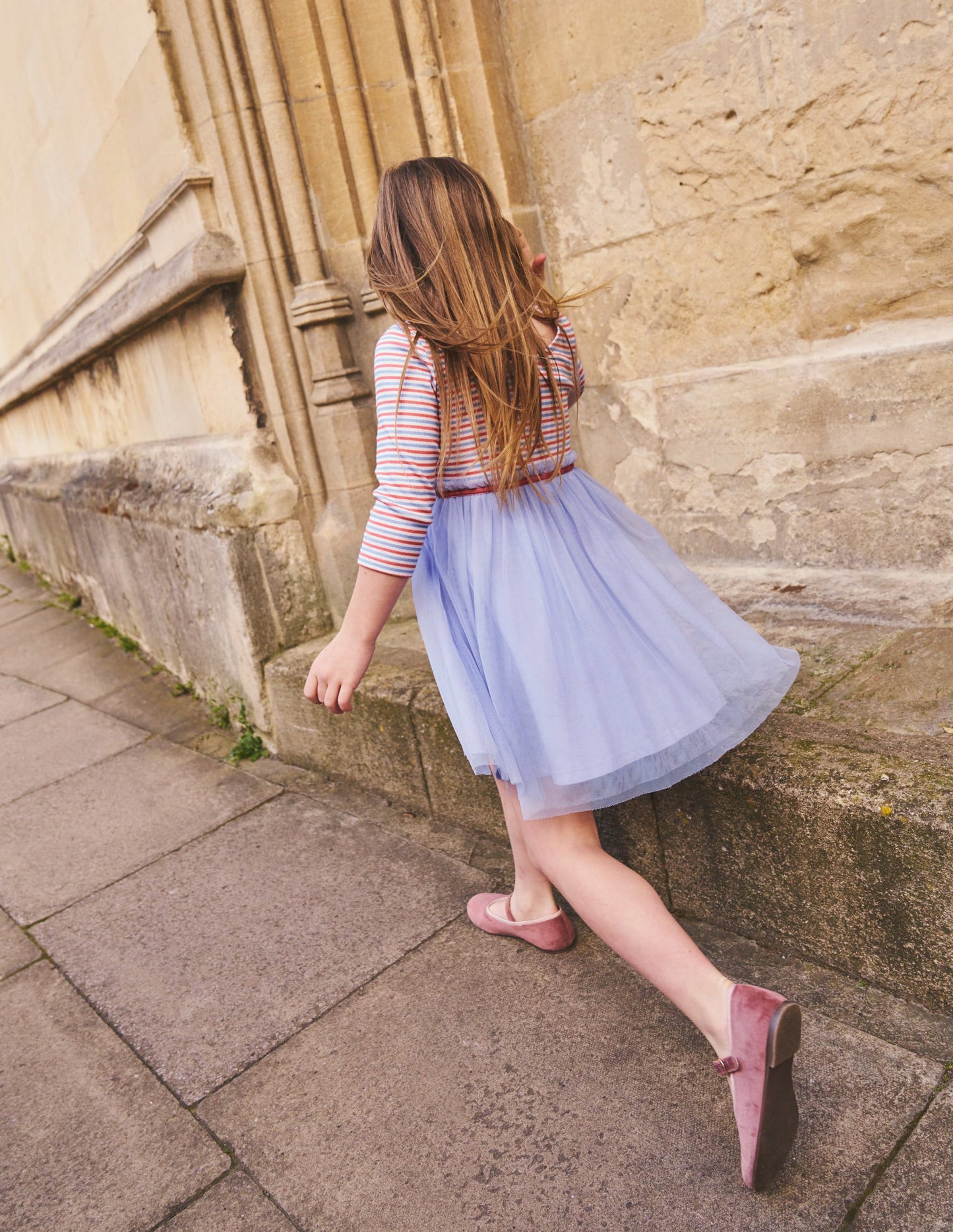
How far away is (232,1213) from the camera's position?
167cm

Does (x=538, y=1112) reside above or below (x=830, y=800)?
below

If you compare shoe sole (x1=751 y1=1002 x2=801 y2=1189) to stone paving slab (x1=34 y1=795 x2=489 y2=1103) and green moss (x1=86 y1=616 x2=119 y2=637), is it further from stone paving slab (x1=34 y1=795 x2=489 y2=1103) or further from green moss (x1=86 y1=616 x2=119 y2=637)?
green moss (x1=86 y1=616 x2=119 y2=637)

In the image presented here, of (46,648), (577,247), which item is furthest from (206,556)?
(46,648)

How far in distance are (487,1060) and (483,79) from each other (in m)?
2.74

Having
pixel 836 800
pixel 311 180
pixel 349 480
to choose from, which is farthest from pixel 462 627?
pixel 311 180

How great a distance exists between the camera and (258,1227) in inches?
64.1

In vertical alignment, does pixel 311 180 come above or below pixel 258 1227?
above

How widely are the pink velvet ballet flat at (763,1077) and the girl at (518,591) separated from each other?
0.09 meters

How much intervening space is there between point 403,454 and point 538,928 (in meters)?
1.10

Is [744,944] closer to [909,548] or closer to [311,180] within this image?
[909,548]

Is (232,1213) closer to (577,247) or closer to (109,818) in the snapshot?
(109,818)

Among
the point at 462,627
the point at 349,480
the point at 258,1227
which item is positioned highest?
the point at 349,480

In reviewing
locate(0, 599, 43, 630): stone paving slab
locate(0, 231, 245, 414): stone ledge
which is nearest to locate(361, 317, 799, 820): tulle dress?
locate(0, 231, 245, 414): stone ledge

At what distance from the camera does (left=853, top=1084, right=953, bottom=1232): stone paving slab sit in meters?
1.40
